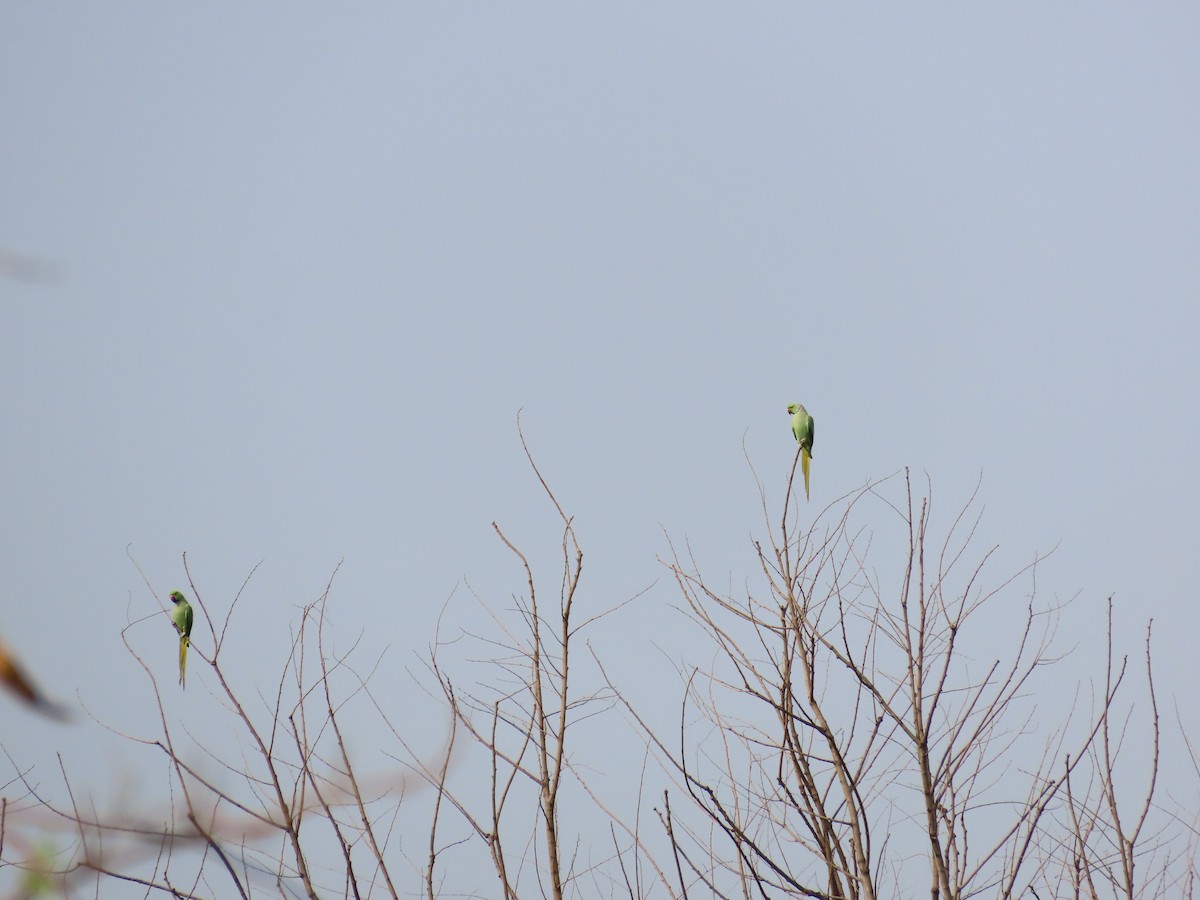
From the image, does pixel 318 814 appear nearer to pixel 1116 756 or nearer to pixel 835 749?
pixel 835 749

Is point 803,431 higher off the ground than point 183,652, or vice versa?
point 803,431

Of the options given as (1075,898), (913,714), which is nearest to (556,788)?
(913,714)

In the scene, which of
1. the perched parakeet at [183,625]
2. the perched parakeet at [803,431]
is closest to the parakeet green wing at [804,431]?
the perched parakeet at [803,431]

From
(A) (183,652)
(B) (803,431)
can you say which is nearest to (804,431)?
(B) (803,431)

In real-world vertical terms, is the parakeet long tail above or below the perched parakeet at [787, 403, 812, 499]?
below

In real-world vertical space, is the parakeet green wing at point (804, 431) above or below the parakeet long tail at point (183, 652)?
above

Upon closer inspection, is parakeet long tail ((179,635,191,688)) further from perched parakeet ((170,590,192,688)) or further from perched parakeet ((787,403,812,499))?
perched parakeet ((787,403,812,499))

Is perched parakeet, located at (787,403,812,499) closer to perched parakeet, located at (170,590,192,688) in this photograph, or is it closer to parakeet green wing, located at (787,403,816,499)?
parakeet green wing, located at (787,403,816,499)

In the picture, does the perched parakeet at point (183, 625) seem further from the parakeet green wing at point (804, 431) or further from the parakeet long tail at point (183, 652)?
the parakeet green wing at point (804, 431)

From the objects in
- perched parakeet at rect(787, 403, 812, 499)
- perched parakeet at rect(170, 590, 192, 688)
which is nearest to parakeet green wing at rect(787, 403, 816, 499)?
perched parakeet at rect(787, 403, 812, 499)

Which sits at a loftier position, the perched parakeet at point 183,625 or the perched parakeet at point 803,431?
the perched parakeet at point 803,431

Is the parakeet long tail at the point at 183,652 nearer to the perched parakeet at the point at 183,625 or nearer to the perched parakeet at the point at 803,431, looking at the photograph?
the perched parakeet at the point at 183,625

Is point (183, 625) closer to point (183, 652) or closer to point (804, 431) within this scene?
point (183, 652)

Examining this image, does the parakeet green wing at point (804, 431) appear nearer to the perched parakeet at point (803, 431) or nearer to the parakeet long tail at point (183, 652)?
the perched parakeet at point (803, 431)
